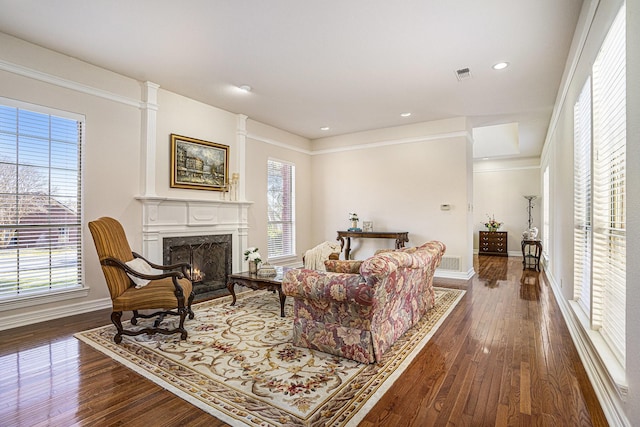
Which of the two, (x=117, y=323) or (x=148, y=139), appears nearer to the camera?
(x=117, y=323)

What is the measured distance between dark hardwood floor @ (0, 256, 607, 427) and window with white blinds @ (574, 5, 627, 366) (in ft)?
1.54

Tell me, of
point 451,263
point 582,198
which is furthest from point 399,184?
point 582,198

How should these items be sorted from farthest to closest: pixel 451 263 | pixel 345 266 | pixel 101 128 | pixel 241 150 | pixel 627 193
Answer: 1. pixel 451 263
2. pixel 241 150
3. pixel 101 128
4. pixel 345 266
5. pixel 627 193

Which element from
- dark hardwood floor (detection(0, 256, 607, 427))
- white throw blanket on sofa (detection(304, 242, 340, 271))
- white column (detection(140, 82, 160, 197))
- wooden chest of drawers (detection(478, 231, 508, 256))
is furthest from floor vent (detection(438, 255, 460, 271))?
white column (detection(140, 82, 160, 197))

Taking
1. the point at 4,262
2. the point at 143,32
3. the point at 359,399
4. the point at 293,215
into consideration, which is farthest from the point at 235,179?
the point at 359,399

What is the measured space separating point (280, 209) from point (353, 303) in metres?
4.68

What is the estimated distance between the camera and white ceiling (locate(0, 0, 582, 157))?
2918 millimetres

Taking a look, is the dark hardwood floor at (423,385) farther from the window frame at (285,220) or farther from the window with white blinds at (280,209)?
the window with white blinds at (280,209)

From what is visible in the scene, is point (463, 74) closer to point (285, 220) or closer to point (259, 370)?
point (259, 370)

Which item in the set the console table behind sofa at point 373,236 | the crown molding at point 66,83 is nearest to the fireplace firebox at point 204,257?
the crown molding at point 66,83

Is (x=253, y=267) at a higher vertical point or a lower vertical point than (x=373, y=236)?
lower

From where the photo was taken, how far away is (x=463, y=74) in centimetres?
419

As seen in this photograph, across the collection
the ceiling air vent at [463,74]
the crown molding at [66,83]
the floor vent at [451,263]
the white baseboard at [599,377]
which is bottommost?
the white baseboard at [599,377]

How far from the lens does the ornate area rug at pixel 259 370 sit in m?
1.98
